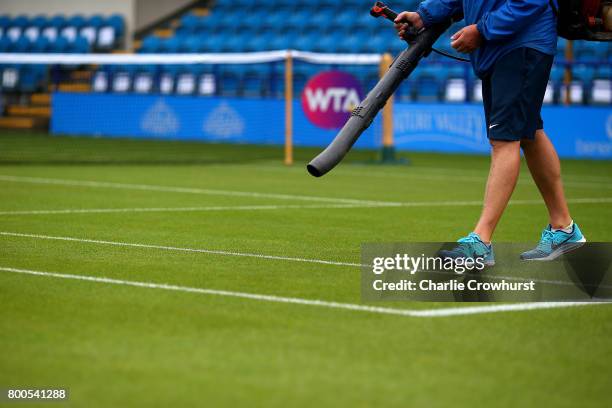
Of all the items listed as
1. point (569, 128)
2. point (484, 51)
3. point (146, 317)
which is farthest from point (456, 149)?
point (146, 317)

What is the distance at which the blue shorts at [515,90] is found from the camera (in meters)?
6.98

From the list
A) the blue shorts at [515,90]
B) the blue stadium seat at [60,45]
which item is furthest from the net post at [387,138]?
the blue stadium seat at [60,45]

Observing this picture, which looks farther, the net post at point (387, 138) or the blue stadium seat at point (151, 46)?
the blue stadium seat at point (151, 46)

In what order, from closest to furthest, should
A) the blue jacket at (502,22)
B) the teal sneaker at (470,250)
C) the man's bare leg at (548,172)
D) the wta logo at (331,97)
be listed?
the teal sneaker at (470,250)
the blue jacket at (502,22)
the man's bare leg at (548,172)
the wta logo at (331,97)

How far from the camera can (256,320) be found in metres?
5.32

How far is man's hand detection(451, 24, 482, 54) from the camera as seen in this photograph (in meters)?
6.93

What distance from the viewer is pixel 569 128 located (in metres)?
22.1

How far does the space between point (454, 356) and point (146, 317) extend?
1426 millimetres

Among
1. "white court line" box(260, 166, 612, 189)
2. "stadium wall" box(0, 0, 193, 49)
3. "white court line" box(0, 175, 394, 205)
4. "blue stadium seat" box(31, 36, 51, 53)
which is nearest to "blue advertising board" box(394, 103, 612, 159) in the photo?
"white court line" box(260, 166, 612, 189)

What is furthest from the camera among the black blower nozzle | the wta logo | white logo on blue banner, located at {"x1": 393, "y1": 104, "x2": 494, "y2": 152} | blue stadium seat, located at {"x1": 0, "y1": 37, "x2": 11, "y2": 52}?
blue stadium seat, located at {"x1": 0, "y1": 37, "x2": 11, "y2": 52}

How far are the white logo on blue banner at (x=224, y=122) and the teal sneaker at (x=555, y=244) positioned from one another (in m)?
19.1

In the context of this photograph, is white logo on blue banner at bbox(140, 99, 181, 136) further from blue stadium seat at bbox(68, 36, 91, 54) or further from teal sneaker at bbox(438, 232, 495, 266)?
teal sneaker at bbox(438, 232, 495, 266)

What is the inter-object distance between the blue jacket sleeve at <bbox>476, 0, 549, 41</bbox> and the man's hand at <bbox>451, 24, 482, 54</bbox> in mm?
51

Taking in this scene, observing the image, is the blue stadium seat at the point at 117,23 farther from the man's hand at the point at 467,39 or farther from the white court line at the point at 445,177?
the man's hand at the point at 467,39
